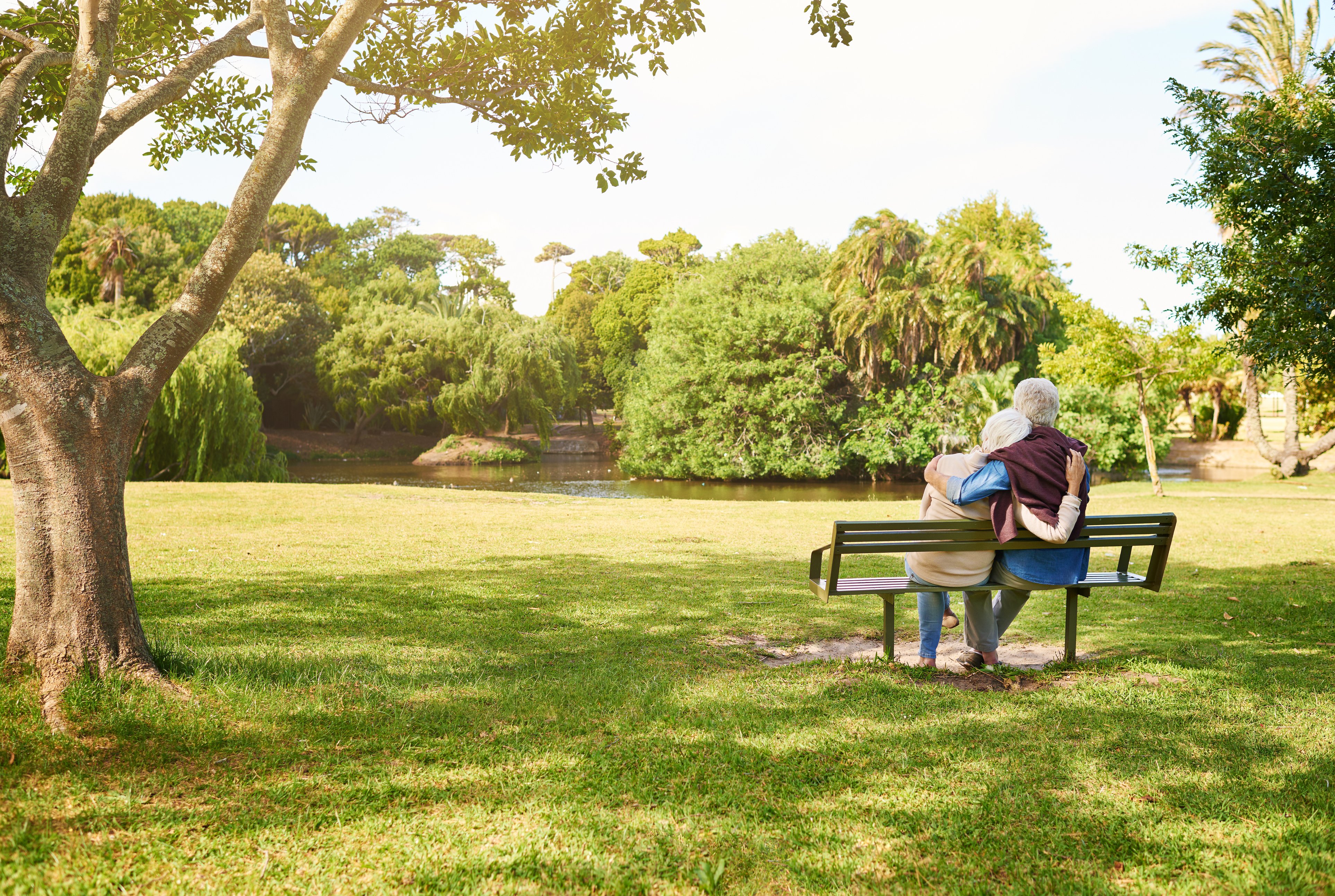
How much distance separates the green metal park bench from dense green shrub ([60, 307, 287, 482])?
23.3 meters

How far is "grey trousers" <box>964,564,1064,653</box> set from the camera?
552cm

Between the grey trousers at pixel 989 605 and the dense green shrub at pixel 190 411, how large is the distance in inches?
937

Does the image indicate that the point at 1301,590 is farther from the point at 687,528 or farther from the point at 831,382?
the point at 831,382

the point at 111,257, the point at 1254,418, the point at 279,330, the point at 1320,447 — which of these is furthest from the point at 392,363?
the point at 1320,447

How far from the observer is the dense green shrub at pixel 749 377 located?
3753 centimetres

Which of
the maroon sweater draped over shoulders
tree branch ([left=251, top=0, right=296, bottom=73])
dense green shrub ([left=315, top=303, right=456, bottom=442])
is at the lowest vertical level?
the maroon sweater draped over shoulders

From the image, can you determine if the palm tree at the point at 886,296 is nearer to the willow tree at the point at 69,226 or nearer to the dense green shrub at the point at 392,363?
the dense green shrub at the point at 392,363

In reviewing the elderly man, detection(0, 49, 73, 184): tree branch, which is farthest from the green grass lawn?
detection(0, 49, 73, 184): tree branch

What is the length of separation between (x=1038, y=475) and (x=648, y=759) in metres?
2.87

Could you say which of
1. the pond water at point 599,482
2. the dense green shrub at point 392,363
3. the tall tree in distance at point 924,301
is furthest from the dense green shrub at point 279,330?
the tall tree in distance at point 924,301

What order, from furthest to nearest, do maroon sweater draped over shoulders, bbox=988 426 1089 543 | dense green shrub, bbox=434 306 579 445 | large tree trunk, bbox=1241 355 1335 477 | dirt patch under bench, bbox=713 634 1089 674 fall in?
1. dense green shrub, bbox=434 306 579 445
2. large tree trunk, bbox=1241 355 1335 477
3. dirt patch under bench, bbox=713 634 1089 674
4. maroon sweater draped over shoulders, bbox=988 426 1089 543

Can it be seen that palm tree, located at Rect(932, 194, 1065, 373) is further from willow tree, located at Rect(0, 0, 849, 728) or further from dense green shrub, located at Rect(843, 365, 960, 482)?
willow tree, located at Rect(0, 0, 849, 728)

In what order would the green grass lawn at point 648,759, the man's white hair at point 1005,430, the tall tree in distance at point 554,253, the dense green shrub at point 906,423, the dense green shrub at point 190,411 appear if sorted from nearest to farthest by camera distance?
the green grass lawn at point 648,759
the man's white hair at point 1005,430
the dense green shrub at point 190,411
the dense green shrub at point 906,423
the tall tree in distance at point 554,253

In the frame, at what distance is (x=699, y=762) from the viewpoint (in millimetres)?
3977
